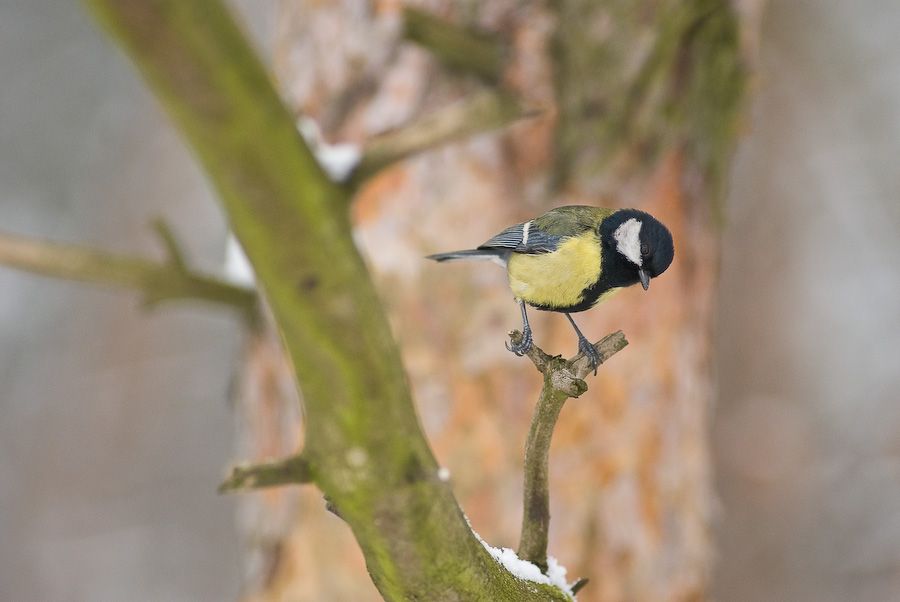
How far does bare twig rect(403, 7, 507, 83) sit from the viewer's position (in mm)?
1869

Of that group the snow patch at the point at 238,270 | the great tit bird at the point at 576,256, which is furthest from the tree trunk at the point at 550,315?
the great tit bird at the point at 576,256

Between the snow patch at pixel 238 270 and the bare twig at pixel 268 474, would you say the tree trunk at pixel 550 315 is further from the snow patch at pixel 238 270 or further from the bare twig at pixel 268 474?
the bare twig at pixel 268 474

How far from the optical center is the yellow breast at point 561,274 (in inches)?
32.7

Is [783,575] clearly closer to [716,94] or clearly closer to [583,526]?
[583,526]

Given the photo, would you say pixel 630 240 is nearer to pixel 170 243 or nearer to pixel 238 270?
pixel 170 243

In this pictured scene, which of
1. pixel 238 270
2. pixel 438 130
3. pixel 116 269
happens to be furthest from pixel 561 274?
pixel 238 270

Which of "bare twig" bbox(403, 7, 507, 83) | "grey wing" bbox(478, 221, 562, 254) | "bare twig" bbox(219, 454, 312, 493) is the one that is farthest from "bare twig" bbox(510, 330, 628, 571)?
"bare twig" bbox(403, 7, 507, 83)

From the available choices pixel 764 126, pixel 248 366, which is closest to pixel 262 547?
pixel 248 366

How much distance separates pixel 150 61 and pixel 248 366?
1753mm

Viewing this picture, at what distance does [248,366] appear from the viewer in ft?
8.05

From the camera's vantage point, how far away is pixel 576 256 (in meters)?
0.86

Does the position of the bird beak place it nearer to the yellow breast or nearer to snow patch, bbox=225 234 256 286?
the yellow breast

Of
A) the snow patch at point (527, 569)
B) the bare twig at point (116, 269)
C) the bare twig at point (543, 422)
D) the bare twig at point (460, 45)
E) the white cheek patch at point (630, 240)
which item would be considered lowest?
the snow patch at point (527, 569)

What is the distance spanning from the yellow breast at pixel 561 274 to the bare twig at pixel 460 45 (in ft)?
3.62
